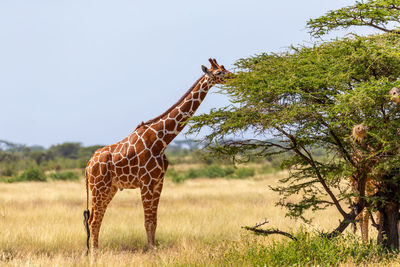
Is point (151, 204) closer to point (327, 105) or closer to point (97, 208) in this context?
point (97, 208)

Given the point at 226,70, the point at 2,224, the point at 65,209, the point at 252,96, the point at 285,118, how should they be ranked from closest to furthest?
the point at 285,118
the point at 252,96
the point at 226,70
the point at 2,224
the point at 65,209

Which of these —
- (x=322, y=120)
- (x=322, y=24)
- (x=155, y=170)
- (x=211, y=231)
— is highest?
(x=322, y=24)

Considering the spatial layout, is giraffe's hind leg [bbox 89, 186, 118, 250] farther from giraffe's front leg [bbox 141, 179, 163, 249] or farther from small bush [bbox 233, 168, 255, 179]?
small bush [bbox 233, 168, 255, 179]

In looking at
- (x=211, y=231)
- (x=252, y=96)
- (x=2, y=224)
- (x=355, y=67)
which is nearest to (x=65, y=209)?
(x=2, y=224)

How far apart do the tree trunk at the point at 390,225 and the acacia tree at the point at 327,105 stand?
0.87 ft

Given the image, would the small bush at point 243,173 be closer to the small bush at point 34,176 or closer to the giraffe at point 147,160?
the small bush at point 34,176

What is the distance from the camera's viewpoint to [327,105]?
7684 millimetres

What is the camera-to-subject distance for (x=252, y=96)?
787cm

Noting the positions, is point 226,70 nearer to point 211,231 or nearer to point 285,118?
point 285,118

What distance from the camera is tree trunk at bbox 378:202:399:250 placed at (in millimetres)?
9133

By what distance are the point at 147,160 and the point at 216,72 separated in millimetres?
2329

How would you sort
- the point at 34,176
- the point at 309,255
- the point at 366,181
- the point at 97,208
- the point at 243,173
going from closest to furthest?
1. the point at 309,255
2. the point at 366,181
3. the point at 97,208
4. the point at 34,176
5. the point at 243,173

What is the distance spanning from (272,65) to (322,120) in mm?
1391

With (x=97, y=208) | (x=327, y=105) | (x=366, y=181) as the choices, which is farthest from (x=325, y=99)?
(x=97, y=208)
